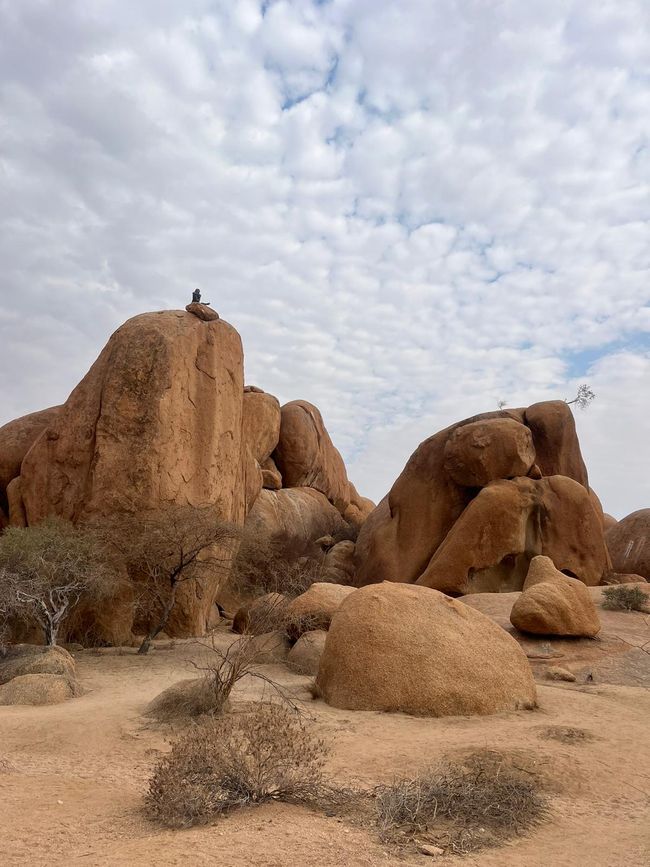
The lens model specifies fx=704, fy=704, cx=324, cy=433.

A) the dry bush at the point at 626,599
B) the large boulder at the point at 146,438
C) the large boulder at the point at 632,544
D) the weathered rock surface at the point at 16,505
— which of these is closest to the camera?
the dry bush at the point at 626,599

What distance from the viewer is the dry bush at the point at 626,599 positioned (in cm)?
1402

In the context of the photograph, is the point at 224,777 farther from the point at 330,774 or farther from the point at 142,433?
the point at 142,433

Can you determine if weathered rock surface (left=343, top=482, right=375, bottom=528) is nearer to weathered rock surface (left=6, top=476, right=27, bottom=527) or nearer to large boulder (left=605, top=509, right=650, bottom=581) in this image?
large boulder (left=605, top=509, right=650, bottom=581)

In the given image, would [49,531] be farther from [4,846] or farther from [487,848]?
[487,848]

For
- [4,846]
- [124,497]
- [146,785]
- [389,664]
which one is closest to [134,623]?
[124,497]

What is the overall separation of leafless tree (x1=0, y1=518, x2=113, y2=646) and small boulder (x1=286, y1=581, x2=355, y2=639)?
12.3ft

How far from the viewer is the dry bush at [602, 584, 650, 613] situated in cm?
1402

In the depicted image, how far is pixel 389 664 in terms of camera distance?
26.0ft

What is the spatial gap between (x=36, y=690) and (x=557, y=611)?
7.87 metres

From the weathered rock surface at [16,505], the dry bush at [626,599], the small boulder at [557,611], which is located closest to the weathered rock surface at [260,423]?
the weathered rock surface at [16,505]

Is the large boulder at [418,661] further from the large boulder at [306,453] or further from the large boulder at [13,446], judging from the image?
the large boulder at [306,453]

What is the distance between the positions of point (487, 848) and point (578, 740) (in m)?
3.07

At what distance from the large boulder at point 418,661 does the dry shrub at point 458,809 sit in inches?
108

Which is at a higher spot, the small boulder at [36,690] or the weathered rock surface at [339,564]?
the weathered rock surface at [339,564]
